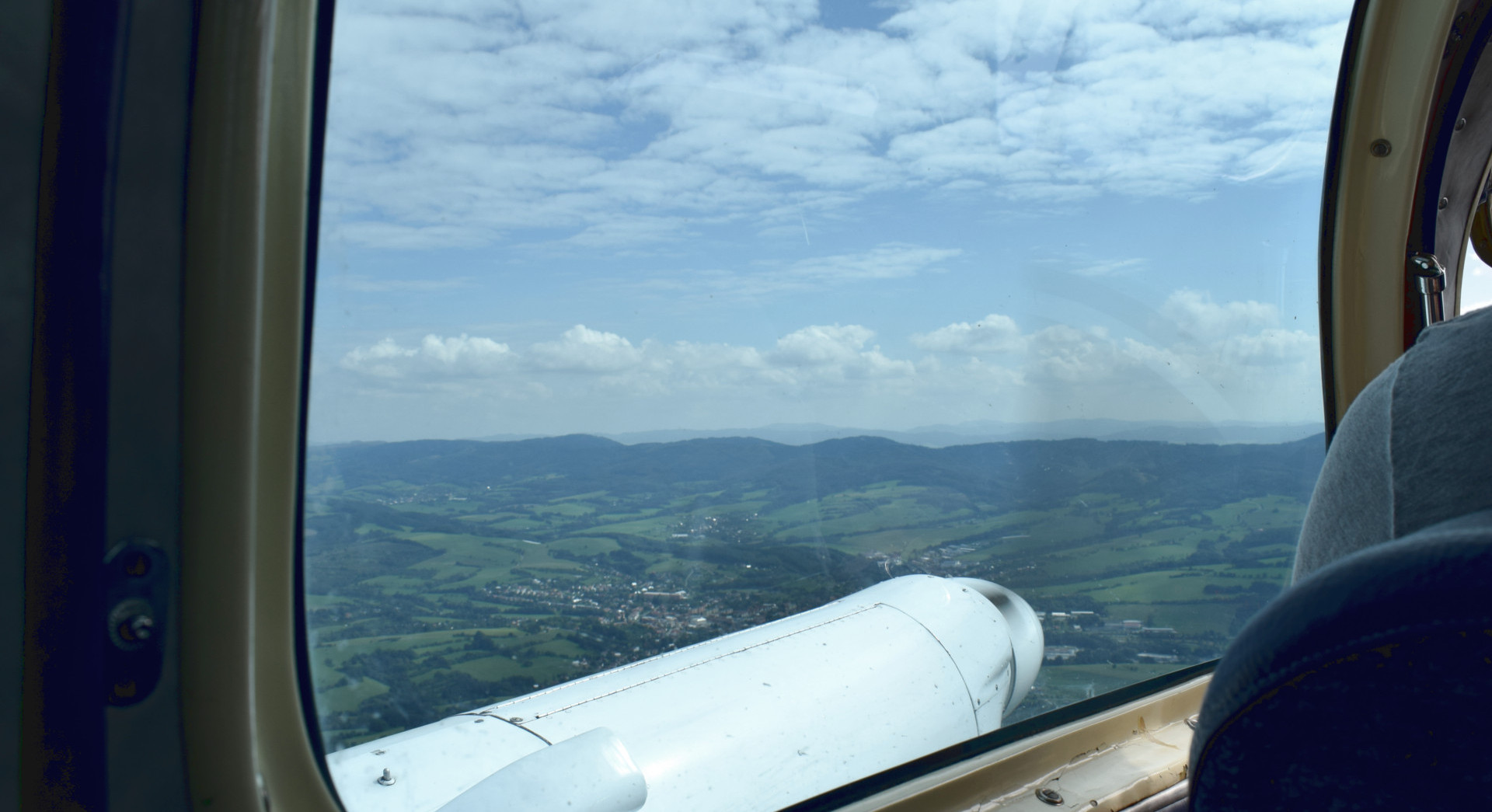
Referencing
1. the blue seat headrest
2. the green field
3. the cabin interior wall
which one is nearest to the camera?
the blue seat headrest

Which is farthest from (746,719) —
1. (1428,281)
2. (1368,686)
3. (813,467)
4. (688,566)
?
(1428,281)

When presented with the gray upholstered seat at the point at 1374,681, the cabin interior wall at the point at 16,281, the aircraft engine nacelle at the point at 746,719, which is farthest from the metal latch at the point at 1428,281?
the cabin interior wall at the point at 16,281

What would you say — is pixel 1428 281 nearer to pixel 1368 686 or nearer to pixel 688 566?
pixel 688 566

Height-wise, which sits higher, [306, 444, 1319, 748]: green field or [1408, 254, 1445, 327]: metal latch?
[1408, 254, 1445, 327]: metal latch

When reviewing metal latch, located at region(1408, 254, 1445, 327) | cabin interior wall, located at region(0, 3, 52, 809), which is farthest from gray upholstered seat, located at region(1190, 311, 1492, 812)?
metal latch, located at region(1408, 254, 1445, 327)

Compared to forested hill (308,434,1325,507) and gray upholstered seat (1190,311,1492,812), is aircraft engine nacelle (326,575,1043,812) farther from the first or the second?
gray upholstered seat (1190,311,1492,812)

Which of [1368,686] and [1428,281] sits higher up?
[1428,281]
